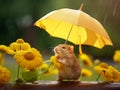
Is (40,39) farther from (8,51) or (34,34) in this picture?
(8,51)

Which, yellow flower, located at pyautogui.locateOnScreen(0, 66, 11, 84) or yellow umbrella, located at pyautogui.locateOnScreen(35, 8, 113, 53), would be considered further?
yellow umbrella, located at pyautogui.locateOnScreen(35, 8, 113, 53)

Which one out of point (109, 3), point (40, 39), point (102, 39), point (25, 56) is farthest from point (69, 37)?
point (40, 39)

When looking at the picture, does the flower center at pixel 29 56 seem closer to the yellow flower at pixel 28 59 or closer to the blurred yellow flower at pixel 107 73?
the yellow flower at pixel 28 59

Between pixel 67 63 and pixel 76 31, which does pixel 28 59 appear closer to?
pixel 67 63

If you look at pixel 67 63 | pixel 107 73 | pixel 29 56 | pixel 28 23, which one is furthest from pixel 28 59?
pixel 28 23

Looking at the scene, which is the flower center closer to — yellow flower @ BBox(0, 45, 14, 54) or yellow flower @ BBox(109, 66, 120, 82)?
yellow flower @ BBox(0, 45, 14, 54)

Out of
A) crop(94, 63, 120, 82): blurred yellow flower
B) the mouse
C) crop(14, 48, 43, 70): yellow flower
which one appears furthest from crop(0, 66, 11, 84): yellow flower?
crop(94, 63, 120, 82): blurred yellow flower
